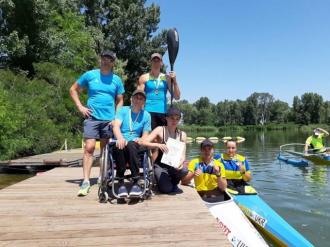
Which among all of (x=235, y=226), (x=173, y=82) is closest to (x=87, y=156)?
(x=173, y=82)

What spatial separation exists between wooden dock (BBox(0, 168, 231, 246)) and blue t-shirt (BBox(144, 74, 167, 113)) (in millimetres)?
1466

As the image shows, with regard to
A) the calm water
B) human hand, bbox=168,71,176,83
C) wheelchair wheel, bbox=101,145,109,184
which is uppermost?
human hand, bbox=168,71,176,83

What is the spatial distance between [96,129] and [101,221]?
1.88 m

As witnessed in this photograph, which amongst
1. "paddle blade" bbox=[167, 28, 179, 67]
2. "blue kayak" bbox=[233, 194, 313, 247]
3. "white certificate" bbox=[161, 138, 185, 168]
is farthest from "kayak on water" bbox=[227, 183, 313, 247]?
"paddle blade" bbox=[167, 28, 179, 67]

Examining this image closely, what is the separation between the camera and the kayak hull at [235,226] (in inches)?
215

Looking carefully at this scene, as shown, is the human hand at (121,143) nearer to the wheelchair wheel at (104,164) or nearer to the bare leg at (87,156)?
the wheelchair wheel at (104,164)

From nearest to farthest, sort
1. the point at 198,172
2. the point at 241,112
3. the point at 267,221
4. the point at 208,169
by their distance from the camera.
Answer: the point at 198,172 → the point at 208,169 → the point at 267,221 → the point at 241,112

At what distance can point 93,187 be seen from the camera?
618 centimetres

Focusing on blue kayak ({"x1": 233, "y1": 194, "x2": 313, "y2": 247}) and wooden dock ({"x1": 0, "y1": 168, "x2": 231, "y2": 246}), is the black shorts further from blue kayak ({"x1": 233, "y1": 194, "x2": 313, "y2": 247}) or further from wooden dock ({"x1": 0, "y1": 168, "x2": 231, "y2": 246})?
blue kayak ({"x1": 233, "y1": 194, "x2": 313, "y2": 247})

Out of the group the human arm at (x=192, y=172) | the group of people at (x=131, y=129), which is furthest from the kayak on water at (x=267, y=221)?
the human arm at (x=192, y=172)

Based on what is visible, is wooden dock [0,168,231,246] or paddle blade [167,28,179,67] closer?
wooden dock [0,168,231,246]

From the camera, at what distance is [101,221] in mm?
4234

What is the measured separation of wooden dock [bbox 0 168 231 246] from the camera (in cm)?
361

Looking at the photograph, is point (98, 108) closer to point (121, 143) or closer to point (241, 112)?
point (121, 143)
